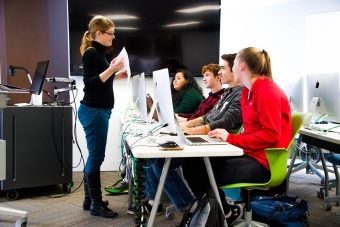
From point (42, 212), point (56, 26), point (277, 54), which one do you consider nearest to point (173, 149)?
point (42, 212)

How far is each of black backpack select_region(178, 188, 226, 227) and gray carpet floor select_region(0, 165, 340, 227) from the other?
66cm

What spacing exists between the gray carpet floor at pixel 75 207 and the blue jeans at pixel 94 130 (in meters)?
0.38

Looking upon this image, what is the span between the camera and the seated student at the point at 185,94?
3309mm

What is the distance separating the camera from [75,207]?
2.70 meters

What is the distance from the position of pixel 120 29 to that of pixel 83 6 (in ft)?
1.59

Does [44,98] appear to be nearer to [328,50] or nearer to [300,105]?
[300,105]

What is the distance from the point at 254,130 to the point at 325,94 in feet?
3.47

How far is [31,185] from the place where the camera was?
2982 mm

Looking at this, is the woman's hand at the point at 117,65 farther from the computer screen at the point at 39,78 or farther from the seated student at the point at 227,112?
the computer screen at the point at 39,78

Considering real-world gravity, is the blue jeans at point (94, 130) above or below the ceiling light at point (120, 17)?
below

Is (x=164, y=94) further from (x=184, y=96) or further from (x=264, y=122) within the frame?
(x=184, y=96)

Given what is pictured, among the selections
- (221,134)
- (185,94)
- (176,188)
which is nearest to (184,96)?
(185,94)

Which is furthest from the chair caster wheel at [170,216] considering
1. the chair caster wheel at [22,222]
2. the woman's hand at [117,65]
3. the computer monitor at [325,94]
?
the computer monitor at [325,94]

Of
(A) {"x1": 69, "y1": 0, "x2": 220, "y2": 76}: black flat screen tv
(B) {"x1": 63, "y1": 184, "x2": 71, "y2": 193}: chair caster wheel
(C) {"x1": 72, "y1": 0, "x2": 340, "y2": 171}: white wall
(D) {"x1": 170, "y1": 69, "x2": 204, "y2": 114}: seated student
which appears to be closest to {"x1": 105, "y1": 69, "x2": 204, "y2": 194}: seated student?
(D) {"x1": 170, "y1": 69, "x2": 204, "y2": 114}: seated student
